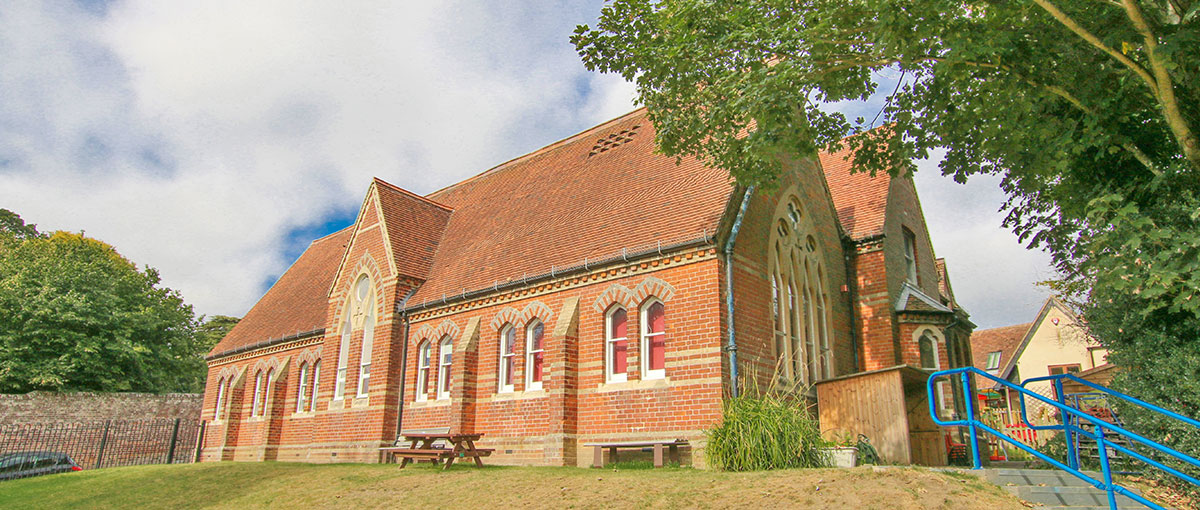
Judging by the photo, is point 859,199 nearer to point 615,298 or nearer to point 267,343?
point 615,298

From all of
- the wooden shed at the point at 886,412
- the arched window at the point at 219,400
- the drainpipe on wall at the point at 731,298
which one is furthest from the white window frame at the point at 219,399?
the wooden shed at the point at 886,412

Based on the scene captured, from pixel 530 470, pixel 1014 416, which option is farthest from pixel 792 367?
pixel 1014 416

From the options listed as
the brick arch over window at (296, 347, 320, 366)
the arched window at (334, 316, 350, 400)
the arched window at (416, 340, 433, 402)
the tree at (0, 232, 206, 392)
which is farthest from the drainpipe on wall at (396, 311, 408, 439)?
the tree at (0, 232, 206, 392)

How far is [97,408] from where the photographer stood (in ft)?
105

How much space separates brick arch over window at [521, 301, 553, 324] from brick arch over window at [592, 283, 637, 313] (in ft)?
5.24

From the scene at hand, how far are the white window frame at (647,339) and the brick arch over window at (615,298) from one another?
0.99 feet

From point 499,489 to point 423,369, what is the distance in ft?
33.6

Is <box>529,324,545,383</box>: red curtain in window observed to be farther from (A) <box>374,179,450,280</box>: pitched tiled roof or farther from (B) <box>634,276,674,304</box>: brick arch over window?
(A) <box>374,179,450,280</box>: pitched tiled roof

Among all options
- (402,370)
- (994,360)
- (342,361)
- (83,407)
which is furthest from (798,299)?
(994,360)

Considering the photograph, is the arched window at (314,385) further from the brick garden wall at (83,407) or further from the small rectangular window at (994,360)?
the small rectangular window at (994,360)

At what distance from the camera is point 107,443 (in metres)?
30.4

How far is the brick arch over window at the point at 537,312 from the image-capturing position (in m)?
17.9

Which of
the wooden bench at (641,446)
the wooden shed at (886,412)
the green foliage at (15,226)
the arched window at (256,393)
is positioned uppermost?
the green foliage at (15,226)

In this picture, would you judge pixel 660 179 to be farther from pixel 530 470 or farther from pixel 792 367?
pixel 530 470
